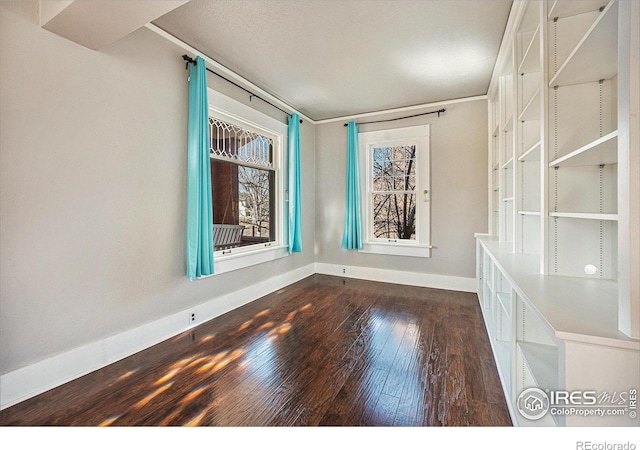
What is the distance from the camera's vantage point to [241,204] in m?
3.57

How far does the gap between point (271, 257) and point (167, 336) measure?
1631 mm

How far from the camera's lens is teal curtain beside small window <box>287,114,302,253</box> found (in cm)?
414

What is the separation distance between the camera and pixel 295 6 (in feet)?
6.98

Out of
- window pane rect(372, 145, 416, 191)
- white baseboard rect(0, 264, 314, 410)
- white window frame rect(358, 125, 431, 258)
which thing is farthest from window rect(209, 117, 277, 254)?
window pane rect(372, 145, 416, 191)

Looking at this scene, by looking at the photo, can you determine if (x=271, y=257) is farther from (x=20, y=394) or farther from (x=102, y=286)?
(x=20, y=394)

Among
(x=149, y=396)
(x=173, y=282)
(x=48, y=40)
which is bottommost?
(x=149, y=396)

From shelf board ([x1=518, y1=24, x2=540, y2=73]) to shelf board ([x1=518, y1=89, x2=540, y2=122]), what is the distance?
0.32 meters

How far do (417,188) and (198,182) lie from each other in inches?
121

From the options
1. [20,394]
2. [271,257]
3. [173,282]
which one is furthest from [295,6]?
[20,394]

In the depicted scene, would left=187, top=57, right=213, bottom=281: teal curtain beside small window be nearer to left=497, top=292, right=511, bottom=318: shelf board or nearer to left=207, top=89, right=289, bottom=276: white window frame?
left=207, top=89, right=289, bottom=276: white window frame

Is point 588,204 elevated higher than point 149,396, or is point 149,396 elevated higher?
point 588,204

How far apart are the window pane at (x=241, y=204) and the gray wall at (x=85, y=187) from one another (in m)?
0.54

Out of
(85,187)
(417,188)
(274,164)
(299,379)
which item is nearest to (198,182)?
(85,187)

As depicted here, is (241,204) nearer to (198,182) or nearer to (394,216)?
(198,182)
